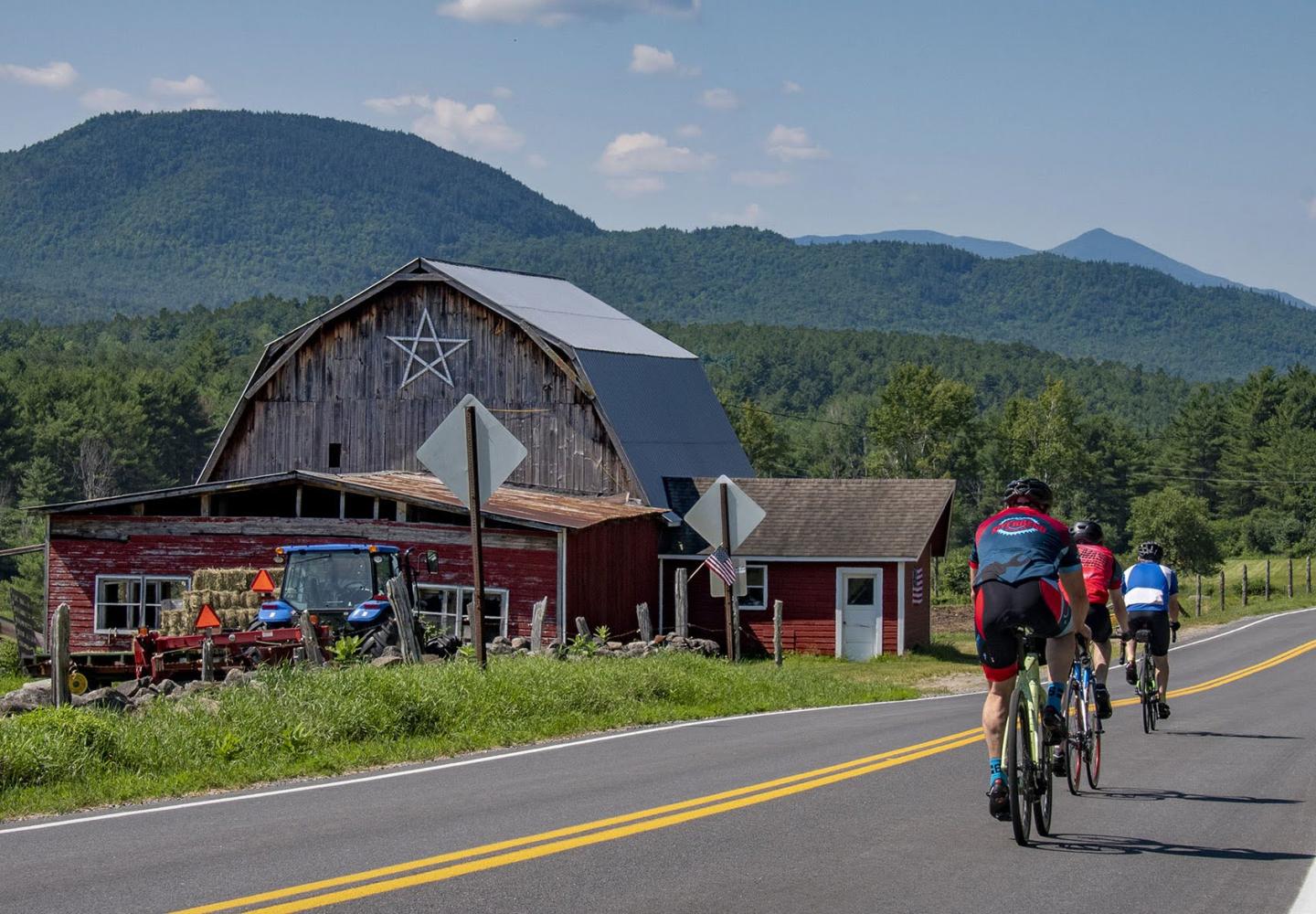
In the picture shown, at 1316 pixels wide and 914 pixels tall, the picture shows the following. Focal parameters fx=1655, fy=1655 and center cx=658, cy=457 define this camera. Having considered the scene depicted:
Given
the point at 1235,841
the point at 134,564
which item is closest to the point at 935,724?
the point at 1235,841

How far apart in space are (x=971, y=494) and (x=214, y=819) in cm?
10601

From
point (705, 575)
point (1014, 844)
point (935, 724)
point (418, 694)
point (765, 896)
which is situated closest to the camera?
point (765, 896)

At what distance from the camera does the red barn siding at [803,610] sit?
122ft

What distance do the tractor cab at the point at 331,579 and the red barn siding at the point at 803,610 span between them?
1440 centimetres

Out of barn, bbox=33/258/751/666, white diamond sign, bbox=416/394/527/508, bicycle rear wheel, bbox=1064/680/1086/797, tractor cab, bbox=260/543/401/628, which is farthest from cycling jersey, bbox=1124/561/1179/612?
barn, bbox=33/258/751/666

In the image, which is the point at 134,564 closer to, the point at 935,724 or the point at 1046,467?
the point at 935,724

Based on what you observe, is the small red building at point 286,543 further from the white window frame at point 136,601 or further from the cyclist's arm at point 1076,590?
the cyclist's arm at point 1076,590

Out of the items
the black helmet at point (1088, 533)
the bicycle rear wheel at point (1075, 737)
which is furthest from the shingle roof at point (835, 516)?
the bicycle rear wheel at point (1075, 737)

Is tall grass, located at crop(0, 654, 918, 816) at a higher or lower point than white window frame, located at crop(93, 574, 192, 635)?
higher

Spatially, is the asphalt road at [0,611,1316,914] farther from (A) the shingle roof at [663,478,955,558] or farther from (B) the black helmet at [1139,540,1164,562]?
(A) the shingle roof at [663,478,955,558]

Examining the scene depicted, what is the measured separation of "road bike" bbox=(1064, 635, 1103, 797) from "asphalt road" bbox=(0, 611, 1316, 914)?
0.63 ft

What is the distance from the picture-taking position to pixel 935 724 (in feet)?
49.7

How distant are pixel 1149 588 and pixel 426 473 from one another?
25744 millimetres

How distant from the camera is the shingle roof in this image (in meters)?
37.5
